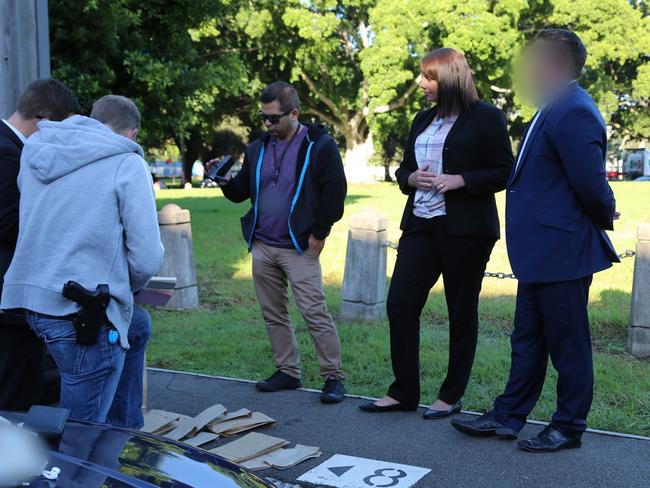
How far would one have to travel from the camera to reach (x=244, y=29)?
35844mm

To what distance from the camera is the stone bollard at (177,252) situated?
8.88m

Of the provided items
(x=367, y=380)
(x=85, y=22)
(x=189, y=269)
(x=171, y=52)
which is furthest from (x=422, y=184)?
(x=171, y=52)

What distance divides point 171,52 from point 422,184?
8706mm

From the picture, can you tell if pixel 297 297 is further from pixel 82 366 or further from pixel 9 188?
pixel 82 366

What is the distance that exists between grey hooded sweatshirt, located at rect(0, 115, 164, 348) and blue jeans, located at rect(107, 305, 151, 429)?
20.5 inches

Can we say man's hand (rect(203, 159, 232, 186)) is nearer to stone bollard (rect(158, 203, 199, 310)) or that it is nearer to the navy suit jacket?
the navy suit jacket

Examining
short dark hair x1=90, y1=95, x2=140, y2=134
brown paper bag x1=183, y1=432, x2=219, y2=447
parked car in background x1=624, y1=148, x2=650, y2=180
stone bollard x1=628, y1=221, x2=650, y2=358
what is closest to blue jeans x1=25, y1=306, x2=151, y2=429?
short dark hair x1=90, y1=95, x2=140, y2=134

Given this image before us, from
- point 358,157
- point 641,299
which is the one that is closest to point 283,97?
point 641,299

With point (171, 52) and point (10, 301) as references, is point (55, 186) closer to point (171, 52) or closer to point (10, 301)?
point (10, 301)

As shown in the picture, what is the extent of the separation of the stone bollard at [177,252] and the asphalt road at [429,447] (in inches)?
125

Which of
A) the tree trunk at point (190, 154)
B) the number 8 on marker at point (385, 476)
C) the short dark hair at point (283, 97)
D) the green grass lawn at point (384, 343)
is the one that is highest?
the short dark hair at point (283, 97)

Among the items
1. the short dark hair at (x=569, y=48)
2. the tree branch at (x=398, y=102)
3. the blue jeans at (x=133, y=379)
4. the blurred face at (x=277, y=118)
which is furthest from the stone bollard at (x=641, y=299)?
the tree branch at (x=398, y=102)

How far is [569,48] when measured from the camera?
14.2ft

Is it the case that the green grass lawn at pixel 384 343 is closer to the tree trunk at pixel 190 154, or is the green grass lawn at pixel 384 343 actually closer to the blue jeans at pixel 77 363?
the blue jeans at pixel 77 363
